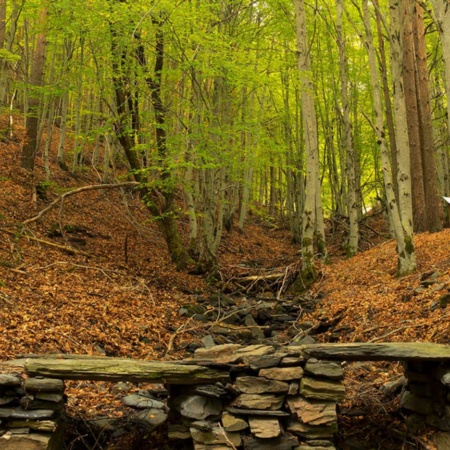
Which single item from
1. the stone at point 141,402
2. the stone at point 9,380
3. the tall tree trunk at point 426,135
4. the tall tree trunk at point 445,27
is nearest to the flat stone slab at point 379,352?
the stone at point 141,402

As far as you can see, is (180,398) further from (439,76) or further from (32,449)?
(439,76)

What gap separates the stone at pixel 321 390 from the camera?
15.7ft

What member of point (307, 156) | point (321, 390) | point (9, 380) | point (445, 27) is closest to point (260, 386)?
point (321, 390)

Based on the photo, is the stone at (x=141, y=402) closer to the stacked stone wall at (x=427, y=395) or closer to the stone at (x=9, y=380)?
→ the stone at (x=9, y=380)

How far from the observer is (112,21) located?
10141 mm

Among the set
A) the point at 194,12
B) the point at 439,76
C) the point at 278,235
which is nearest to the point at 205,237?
the point at 194,12

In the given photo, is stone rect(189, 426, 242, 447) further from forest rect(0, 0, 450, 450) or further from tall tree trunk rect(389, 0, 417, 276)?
tall tree trunk rect(389, 0, 417, 276)

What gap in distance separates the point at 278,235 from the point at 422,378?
1931 cm

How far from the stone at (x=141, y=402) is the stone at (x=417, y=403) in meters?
2.85

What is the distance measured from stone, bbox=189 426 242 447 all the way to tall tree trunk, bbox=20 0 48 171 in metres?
11.6

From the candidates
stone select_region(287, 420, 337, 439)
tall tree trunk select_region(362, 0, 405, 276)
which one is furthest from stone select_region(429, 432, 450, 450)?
tall tree trunk select_region(362, 0, 405, 276)

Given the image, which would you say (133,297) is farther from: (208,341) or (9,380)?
(9,380)

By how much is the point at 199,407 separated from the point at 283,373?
0.95 m

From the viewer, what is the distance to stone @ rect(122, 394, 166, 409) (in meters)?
5.72
